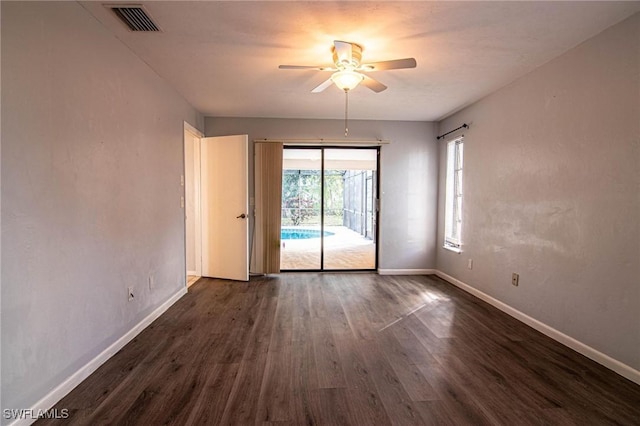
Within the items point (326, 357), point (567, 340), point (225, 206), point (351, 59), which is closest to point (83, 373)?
point (326, 357)

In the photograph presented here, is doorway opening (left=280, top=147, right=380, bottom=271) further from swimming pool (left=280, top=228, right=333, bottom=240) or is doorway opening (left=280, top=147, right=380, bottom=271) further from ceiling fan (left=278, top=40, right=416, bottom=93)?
ceiling fan (left=278, top=40, right=416, bottom=93)

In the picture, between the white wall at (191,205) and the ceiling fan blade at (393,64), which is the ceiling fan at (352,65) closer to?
the ceiling fan blade at (393,64)

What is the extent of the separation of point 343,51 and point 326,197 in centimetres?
296

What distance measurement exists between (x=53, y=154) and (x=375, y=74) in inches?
105

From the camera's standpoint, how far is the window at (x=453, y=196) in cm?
445

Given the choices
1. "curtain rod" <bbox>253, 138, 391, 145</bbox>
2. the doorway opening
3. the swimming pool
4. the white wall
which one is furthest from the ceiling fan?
the swimming pool

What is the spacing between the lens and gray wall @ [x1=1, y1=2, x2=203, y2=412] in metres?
1.53

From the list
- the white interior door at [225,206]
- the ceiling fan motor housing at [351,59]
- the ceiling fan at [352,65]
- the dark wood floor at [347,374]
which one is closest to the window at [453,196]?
the dark wood floor at [347,374]

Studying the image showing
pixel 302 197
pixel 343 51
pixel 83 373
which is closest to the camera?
pixel 83 373

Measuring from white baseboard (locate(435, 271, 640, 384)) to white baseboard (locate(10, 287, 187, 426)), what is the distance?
355 cm

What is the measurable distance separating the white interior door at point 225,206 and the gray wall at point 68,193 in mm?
1500

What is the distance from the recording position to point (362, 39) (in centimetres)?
240

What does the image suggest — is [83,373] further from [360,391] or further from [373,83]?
[373,83]

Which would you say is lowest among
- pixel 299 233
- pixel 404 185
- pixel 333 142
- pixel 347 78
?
pixel 299 233
